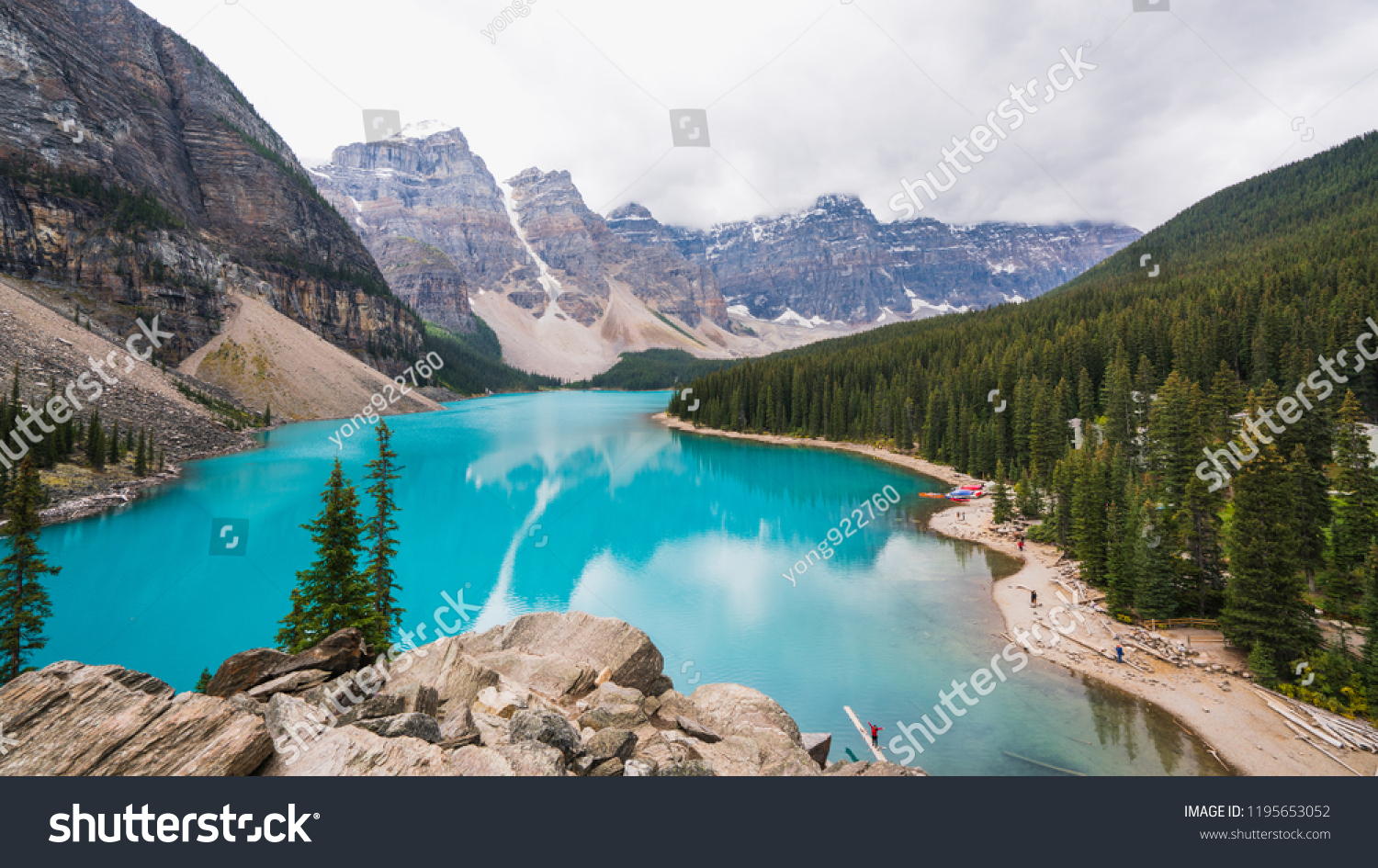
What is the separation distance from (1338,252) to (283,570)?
104 meters

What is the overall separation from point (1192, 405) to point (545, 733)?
43.1 meters

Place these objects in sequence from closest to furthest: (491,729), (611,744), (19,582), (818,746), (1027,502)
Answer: (611,744), (491,729), (818,746), (19,582), (1027,502)

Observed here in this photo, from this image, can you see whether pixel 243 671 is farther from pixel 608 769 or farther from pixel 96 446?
pixel 96 446

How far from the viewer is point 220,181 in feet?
421

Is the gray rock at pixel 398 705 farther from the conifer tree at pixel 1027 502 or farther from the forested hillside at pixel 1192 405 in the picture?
the conifer tree at pixel 1027 502

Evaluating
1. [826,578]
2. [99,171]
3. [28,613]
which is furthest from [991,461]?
[99,171]

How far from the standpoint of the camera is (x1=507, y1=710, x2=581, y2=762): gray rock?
8961 millimetres

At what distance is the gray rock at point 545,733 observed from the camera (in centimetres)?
896

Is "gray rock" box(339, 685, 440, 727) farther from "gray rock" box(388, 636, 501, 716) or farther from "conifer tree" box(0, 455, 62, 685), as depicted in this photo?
"conifer tree" box(0, 455, 62, 685)

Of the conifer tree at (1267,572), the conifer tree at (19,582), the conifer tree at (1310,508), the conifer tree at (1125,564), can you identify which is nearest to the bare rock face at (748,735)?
the conifer tree at (19,582)

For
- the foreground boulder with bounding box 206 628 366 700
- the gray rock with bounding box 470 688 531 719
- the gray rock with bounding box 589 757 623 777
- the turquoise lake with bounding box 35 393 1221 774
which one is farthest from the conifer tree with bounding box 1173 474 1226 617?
the foreground boulder with bounding box 206 628 366 700

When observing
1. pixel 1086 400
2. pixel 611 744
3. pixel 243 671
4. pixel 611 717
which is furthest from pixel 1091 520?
pixel 1086 400

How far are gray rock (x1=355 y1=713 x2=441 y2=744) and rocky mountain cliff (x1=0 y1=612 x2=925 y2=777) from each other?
19 millimetres

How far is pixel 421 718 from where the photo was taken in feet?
28.7
